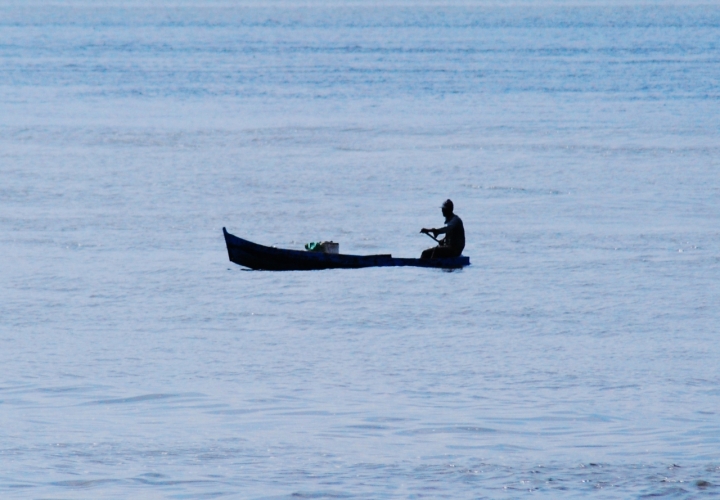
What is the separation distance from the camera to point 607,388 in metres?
12.4

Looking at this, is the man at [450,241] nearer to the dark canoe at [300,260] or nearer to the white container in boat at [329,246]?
the dark canoe at [300,260]

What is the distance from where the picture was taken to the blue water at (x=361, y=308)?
9.98 metres

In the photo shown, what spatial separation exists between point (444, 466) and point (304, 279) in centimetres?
947

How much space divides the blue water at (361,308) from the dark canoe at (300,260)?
213 mm

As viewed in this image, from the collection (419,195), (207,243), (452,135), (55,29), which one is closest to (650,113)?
(452,135)

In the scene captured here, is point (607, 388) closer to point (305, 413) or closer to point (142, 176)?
point (305, 413)

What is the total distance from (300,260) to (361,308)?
2.65m

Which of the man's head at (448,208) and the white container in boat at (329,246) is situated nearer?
the man's head at (448,208)

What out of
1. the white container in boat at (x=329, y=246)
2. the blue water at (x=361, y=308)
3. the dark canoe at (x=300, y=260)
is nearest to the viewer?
the blue water at (x=361, y=308)

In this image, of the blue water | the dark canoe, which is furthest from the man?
the blue water

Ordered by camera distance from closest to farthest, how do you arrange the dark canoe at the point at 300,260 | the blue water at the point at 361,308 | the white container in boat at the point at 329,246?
the blue water at the point at 361,308 → the dark canoe at the point at 300,260 → the white container in boat at the point at 329,246

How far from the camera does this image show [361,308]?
16984mm

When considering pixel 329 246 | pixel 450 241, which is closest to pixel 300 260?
pixel 329 246

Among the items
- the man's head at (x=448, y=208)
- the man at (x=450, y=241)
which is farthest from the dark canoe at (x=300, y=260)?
the man's head at (x=448, y=208)
